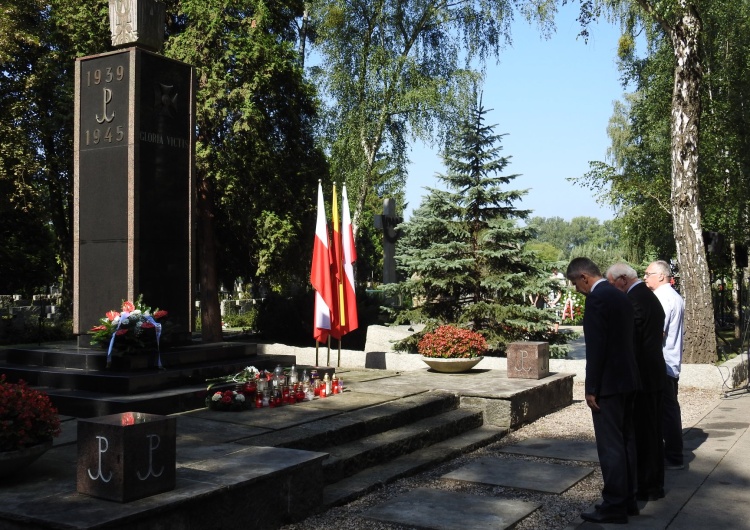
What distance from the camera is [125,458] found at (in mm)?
4688

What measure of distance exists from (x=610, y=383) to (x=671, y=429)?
239 cm

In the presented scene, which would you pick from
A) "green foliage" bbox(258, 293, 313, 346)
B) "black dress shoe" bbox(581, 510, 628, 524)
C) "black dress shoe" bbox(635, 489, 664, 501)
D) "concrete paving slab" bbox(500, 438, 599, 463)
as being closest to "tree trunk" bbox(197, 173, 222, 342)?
"green foliage" bbox(258, 293, 313, 346)

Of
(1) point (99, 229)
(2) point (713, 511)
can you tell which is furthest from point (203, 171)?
(2) point (713, 511)

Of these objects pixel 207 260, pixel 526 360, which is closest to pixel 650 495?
pixel 526 360

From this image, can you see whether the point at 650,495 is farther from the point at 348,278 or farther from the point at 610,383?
the point at 348,278

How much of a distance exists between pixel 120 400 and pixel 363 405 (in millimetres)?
2710

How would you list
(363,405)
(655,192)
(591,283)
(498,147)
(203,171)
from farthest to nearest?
(655,192) → (203,171) → (498,147) → (363,405) → (591,283)

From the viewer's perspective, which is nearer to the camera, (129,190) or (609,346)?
(609,346)

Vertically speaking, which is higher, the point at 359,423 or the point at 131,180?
the point at 131,180

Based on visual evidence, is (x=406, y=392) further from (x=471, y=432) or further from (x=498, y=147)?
(x=498, y=147)

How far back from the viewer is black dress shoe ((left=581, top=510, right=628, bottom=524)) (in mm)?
5895

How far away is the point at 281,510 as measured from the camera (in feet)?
18.7

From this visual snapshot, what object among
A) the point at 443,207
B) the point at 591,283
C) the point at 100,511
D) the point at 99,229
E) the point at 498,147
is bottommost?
the point at 100,511

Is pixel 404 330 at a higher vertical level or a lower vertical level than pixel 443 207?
lower
